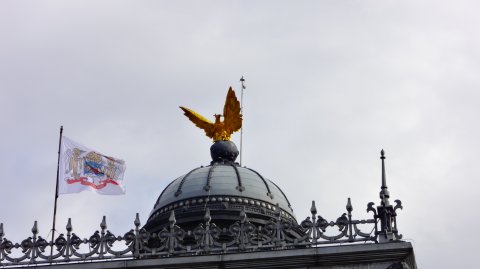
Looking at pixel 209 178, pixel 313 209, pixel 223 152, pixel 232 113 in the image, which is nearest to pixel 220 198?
pixel 209 178

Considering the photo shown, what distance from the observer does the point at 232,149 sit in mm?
67688

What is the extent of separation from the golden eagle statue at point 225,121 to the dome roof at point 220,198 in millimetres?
1822

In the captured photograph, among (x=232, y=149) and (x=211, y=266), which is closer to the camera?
(x=211, y=266)

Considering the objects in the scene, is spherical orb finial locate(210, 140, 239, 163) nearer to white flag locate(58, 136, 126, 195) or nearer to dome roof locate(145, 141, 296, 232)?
dome roof locate(145, 141, 296, 232)

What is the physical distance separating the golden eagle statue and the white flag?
36.2 feet

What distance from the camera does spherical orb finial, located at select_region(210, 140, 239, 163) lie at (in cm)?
6731

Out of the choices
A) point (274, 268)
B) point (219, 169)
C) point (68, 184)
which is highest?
point (219, 169)

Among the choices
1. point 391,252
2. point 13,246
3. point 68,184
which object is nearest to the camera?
point 391,252

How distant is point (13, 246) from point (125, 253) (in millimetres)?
4150

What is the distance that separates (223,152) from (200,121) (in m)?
2.01

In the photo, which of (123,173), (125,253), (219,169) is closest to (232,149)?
(219,169)

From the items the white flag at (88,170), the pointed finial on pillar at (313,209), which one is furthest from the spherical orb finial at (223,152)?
the pointed finial on pillar at (313,209)

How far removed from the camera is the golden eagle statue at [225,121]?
65.9 meters

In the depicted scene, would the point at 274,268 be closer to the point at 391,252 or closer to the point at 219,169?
the point at 391,252
